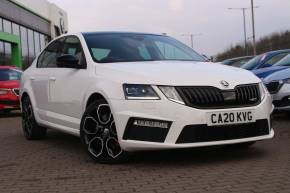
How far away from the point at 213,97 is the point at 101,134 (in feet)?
4.41

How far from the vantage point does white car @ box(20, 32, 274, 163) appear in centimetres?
→ 559

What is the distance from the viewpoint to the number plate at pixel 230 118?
5.60m

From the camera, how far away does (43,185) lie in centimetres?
525

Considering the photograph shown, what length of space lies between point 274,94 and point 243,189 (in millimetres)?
4941

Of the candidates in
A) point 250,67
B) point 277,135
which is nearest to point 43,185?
point 277,135

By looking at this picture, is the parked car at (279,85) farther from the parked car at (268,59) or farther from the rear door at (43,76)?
the rear door at (43,76)

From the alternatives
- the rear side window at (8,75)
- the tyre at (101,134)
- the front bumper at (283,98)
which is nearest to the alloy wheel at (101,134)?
the tyre at (101,134)

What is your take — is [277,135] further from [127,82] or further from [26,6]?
[26,6]

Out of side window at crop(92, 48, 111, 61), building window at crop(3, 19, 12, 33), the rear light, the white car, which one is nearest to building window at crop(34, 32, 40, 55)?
building window at crop(3, 19, 12, 33)

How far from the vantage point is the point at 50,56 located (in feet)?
27.0

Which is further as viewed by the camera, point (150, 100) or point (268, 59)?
point (268, 59)

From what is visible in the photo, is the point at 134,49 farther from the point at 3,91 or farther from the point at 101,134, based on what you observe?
the point at 3,91

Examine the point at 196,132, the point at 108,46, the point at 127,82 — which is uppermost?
the point at 108,46

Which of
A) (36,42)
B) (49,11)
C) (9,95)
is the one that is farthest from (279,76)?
(49,11)
